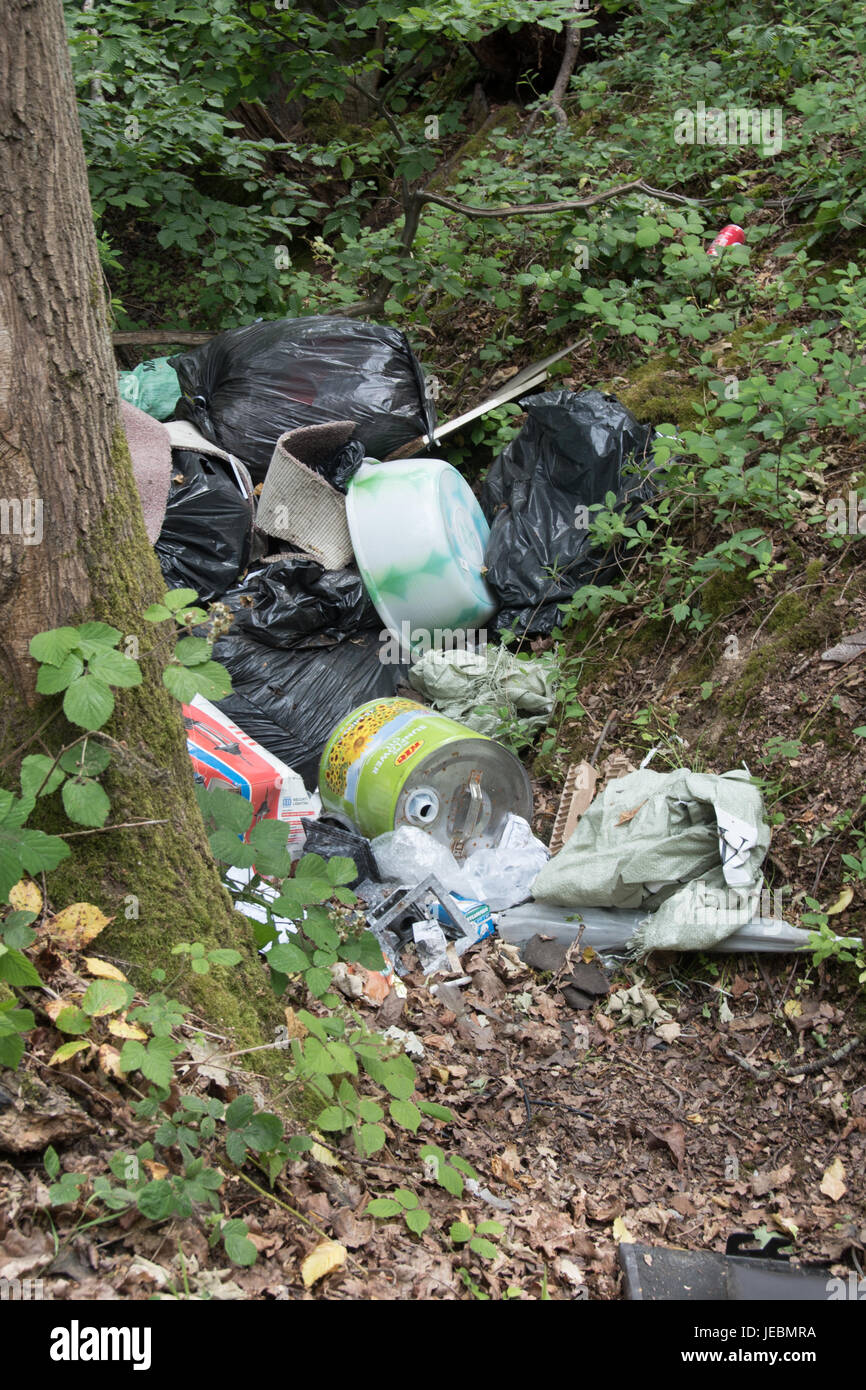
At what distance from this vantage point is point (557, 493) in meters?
4.25

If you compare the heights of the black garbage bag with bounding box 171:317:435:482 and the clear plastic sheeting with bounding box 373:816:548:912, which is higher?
the black garbage bag with bounding box 171:317:435:482

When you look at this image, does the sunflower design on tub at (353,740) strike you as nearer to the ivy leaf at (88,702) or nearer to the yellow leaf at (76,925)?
the yellow leaf at (76,925)

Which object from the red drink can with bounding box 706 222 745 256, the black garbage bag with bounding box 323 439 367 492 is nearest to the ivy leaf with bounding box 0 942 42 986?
the black garbage bag with bounding box 323 439 367 492

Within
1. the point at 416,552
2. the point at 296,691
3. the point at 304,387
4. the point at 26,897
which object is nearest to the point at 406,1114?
the point at 26,897

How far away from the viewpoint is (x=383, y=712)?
367 centimetres

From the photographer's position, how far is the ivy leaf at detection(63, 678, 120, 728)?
1.55m

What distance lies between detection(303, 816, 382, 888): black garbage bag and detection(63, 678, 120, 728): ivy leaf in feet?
5.78

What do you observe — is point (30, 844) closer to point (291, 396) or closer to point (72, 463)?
point (72, 463)

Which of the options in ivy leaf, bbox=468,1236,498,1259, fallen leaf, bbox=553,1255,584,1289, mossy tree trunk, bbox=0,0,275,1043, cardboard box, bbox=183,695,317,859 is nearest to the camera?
mossy tree trunk, bbox=0,0,275,1043

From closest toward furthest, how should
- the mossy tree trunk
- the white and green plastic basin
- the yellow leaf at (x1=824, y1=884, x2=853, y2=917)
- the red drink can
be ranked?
the mossy tree trunk
the yellow leaf at (x1=824, y1=884, x2=853, y2=917)
the white and green plastic basin
the red drink can

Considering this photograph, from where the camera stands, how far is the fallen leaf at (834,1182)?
2229mm

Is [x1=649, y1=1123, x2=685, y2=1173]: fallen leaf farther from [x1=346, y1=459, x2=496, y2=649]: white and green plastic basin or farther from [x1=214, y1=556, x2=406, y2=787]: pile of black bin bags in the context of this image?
[x1=346, y1=459, x2=496, y2=649]: white and green plastic basin

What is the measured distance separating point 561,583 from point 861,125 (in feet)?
8.35
